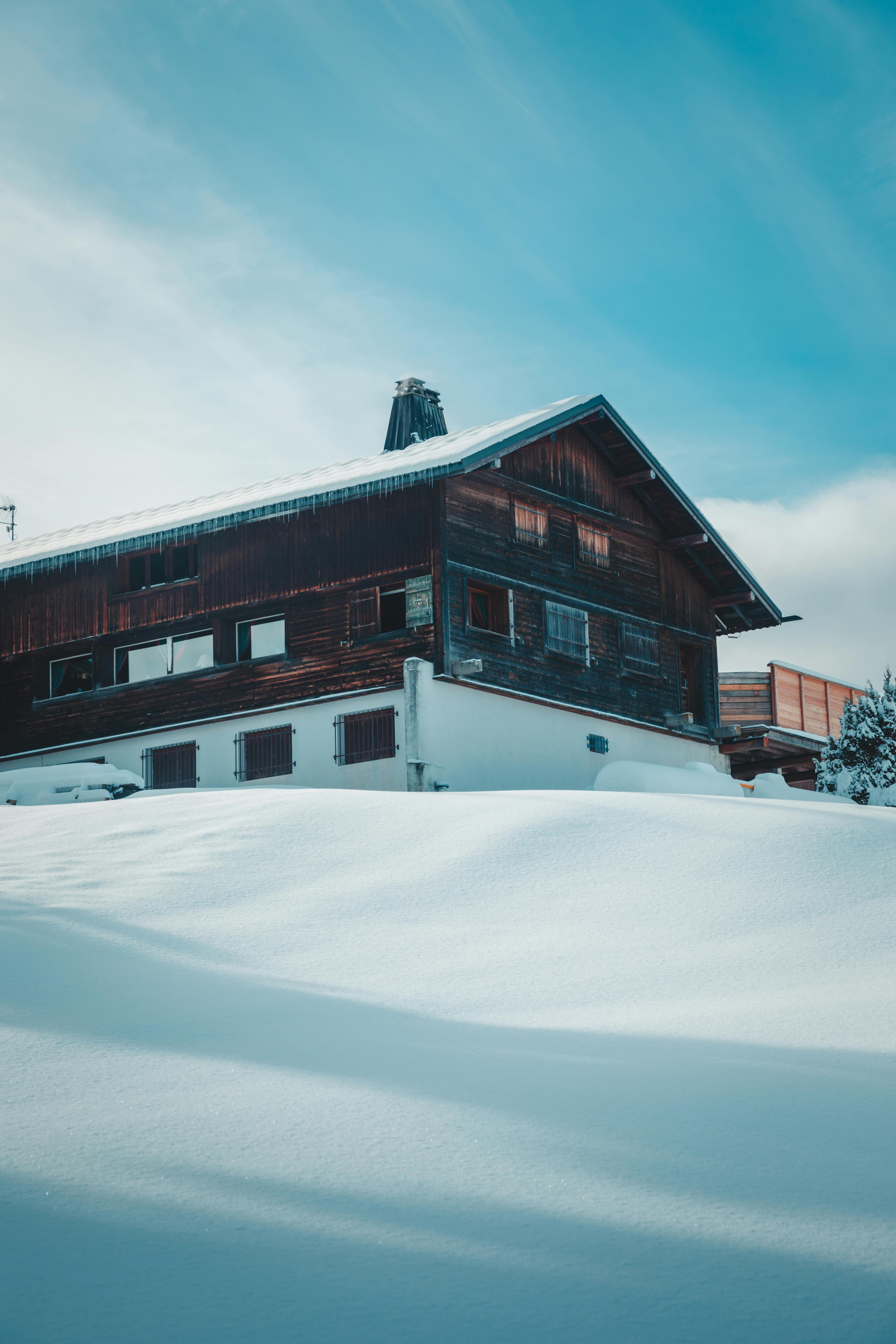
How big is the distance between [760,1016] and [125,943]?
4.92 m

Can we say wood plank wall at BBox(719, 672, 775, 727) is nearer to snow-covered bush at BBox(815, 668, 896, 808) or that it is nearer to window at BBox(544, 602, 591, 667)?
window at BBox(544, 602, 591, 667)

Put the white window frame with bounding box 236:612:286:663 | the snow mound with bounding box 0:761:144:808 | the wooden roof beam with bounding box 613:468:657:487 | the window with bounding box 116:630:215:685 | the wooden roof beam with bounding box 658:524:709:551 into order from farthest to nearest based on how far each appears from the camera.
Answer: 1. the wooden roof beam with bounding box 658:524:709:551
2. the wooden roof beam with bounding box 613:468:657:487
3. the window with bounding box 116:630:215:685
4. the white window frame with bounding box 236:612:286:663
5. the snow mound with bounding box 0:761:144:808

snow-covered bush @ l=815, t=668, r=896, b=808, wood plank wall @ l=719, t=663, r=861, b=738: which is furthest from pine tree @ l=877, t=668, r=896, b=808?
wood plank wall @ l=719, t=663, r=861, b=738

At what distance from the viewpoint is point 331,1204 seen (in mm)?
4508

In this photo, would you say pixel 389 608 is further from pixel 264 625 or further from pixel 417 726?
pixel 264 625

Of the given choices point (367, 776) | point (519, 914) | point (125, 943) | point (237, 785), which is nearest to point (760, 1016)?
point (519, 914)

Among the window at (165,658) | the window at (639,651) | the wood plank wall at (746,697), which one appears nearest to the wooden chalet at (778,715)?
the wood plank wall at (746,697)

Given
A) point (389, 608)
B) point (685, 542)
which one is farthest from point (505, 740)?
point (685, 542)

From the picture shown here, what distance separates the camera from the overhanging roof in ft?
75.5

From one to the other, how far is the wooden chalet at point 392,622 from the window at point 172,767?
5cm

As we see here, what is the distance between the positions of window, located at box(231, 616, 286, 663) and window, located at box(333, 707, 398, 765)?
2390 millimetres

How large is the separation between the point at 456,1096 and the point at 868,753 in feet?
63.6

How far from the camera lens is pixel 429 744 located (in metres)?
22.0

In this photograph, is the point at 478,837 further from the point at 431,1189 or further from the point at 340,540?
the point at 340,540
